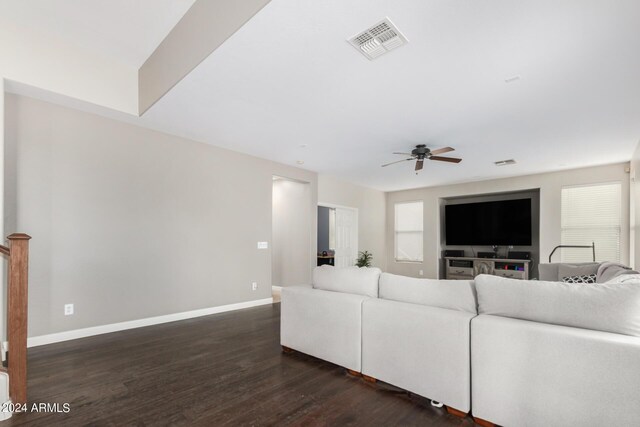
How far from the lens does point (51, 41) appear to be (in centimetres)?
324

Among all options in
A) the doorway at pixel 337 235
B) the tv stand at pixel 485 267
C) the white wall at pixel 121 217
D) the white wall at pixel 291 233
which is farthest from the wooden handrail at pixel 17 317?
the tv stand at pixel 485 267

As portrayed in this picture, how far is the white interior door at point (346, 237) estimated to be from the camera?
25.3 feet

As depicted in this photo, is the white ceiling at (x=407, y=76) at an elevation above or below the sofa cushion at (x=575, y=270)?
above

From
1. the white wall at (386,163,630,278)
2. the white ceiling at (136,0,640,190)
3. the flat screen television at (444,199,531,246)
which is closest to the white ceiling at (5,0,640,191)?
the white ceiling at (136,0,640,190)

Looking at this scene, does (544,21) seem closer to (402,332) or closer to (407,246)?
(402,332)

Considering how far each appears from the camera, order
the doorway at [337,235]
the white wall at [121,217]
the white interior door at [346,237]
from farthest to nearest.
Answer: the white interior door at [346,237]
the doorway at [337,235]
the white wall at [121,217]

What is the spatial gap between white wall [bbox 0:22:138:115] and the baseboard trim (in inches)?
104

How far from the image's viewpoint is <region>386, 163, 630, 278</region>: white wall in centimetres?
594

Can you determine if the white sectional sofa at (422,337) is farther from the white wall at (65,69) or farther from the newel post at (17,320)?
the white wall at (65,69)

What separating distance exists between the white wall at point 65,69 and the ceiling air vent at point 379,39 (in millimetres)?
2971

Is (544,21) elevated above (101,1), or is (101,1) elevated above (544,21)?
(101,1)

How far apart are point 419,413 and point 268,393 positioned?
1.10 meters

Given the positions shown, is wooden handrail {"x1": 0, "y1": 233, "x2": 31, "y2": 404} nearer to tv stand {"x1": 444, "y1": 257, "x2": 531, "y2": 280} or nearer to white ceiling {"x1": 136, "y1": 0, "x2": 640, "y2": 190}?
white ceiling {"x1": 136, "y1": 0, "x2": 640, "y2": 190}

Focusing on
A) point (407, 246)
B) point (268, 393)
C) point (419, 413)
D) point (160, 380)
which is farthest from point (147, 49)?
point (407, 246)
